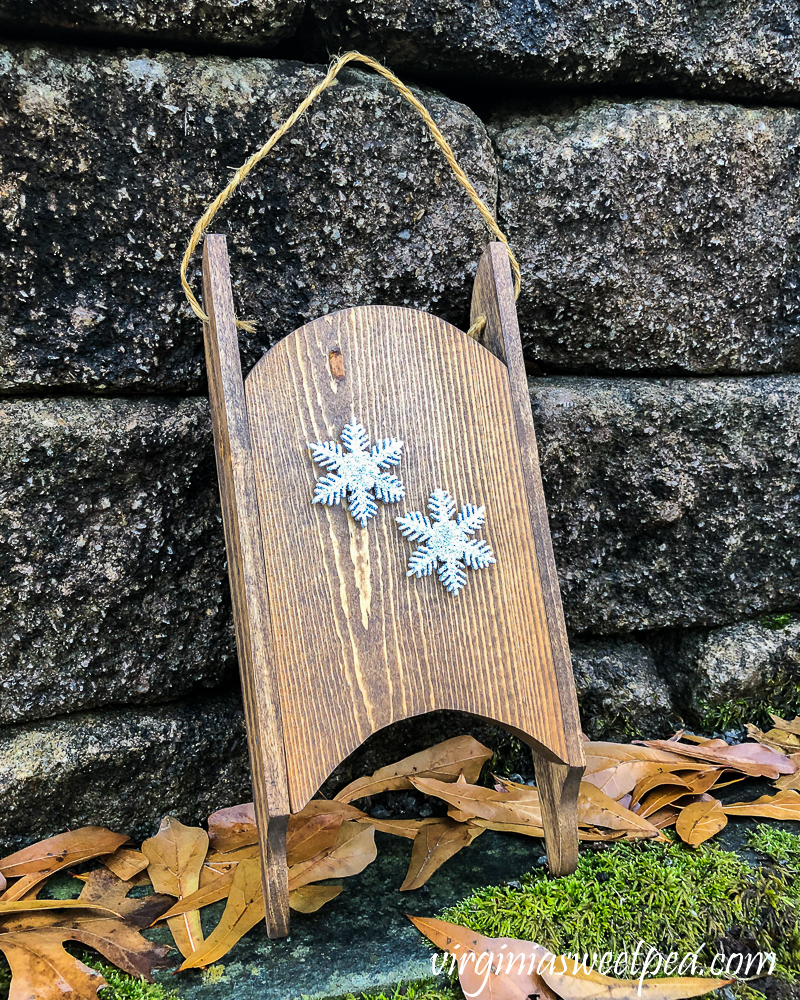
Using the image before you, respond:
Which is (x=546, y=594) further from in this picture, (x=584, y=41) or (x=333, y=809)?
(x=584, y=41)

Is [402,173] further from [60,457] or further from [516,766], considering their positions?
[516,766]

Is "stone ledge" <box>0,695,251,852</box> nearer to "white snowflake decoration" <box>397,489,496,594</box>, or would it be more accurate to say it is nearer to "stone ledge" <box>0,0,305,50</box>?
"white snowflake decoration" <box>397,489,496,594</box>

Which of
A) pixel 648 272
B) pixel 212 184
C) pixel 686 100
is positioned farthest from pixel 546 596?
pixel 686 100

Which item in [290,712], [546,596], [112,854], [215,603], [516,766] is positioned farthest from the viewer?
[516,766]

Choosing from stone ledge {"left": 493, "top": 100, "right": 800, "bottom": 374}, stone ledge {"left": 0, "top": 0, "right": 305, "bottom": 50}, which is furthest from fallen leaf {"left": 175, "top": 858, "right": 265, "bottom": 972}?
stone ledge {"left": 0, "top": 0, "right": 305, "bottom": 50}

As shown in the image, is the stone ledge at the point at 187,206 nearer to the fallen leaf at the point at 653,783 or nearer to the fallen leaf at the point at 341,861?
the fallen leaf at the point at 341,861

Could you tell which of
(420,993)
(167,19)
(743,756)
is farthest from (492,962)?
(167,19)
